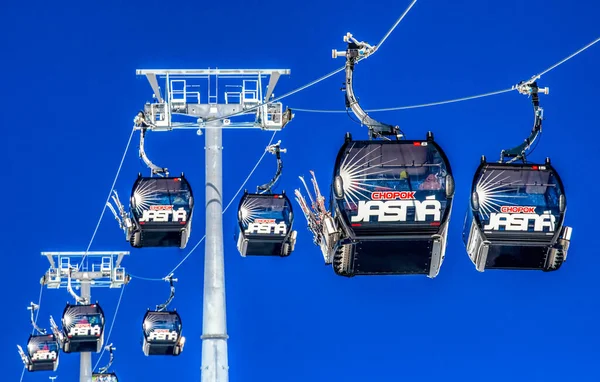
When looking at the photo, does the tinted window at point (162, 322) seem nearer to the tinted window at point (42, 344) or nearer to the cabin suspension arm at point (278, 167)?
the tinted window at point (42, 344)

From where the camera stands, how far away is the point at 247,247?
1646 inches

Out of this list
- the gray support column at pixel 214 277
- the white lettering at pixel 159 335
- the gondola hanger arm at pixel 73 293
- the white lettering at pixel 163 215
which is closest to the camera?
the gray support column at pixel 214 277

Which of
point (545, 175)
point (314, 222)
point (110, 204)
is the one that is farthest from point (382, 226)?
point (110, 204)

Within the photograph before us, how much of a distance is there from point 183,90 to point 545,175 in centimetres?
1280

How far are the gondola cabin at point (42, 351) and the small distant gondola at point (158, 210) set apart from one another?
71.3 feet

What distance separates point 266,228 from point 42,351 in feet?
75.6

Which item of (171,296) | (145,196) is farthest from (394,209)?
(171,296)

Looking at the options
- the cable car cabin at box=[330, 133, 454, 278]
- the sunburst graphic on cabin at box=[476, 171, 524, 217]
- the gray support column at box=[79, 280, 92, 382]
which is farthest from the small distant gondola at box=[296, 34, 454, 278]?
the gray support column at box=[79, 280, 92, 382]

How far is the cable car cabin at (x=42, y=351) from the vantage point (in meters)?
62.7

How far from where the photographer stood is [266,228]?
1635 inches

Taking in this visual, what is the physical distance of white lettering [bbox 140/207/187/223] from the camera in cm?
4084

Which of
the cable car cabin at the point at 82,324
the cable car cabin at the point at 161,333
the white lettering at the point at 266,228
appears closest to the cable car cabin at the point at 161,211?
the white lettering at the point at 266,228

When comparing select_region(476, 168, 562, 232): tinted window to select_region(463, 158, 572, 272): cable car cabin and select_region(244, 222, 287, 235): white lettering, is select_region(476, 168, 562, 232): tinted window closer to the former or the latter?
select_region(463, 158, 572, 272): cable car cabin

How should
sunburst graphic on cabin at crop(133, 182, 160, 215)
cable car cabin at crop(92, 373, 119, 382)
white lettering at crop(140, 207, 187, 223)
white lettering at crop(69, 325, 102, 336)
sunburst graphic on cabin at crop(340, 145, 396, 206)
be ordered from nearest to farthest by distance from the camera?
1. sunburst graphic on cabin at crop(340, 145, 396, 206)
2. sunburst graphic on cabin at crop(133, 182, 160, 215)
3. white lettering at crop(140, 207, 187, 223)
4. white lettering at crop(69, 325, 102, 336)
5. cable car cabin at crop(92, 373, 119, 382)
